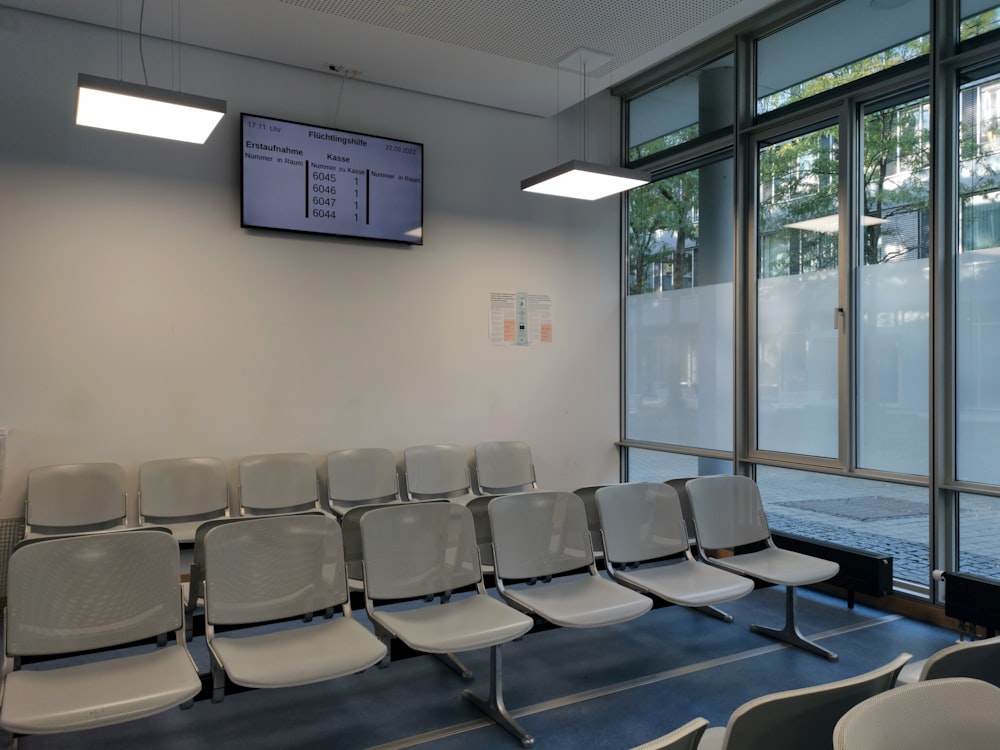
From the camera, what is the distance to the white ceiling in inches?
158

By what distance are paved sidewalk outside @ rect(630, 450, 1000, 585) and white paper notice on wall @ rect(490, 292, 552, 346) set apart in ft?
6.45

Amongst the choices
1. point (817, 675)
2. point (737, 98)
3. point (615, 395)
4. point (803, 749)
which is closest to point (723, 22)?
point (737, 98)

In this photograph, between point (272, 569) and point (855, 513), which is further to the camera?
point (855, 513)

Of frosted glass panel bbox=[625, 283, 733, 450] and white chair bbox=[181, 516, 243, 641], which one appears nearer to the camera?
white chair bbox=[181, 516, 243, 641]

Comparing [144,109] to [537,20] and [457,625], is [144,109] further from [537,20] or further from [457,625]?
[457,625]

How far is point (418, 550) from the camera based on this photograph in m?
3.15

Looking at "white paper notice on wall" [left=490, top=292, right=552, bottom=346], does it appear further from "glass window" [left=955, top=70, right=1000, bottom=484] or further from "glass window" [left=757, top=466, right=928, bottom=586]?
"glass window" [left=955, top=70, right=1000, bottom=484]

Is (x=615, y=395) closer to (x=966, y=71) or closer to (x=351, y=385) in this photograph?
(x=351, y=385)

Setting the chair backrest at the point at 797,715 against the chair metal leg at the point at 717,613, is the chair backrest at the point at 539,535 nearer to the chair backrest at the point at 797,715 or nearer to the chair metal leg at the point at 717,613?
the chair metal leg at the point at 717,613

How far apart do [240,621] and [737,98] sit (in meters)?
4.46

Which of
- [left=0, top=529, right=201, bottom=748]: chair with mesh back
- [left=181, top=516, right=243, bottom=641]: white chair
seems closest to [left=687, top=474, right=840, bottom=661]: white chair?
[left=181, top=516, right=243, bottom=641]: white chair

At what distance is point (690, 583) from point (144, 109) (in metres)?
3.28

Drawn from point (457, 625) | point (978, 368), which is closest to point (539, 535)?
point (457, 625)

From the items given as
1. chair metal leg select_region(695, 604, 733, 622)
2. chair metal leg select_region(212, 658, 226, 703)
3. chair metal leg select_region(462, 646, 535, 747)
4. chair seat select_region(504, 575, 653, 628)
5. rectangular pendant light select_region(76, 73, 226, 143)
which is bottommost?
chair metal leg select_region(695, 604, 733, 622)
